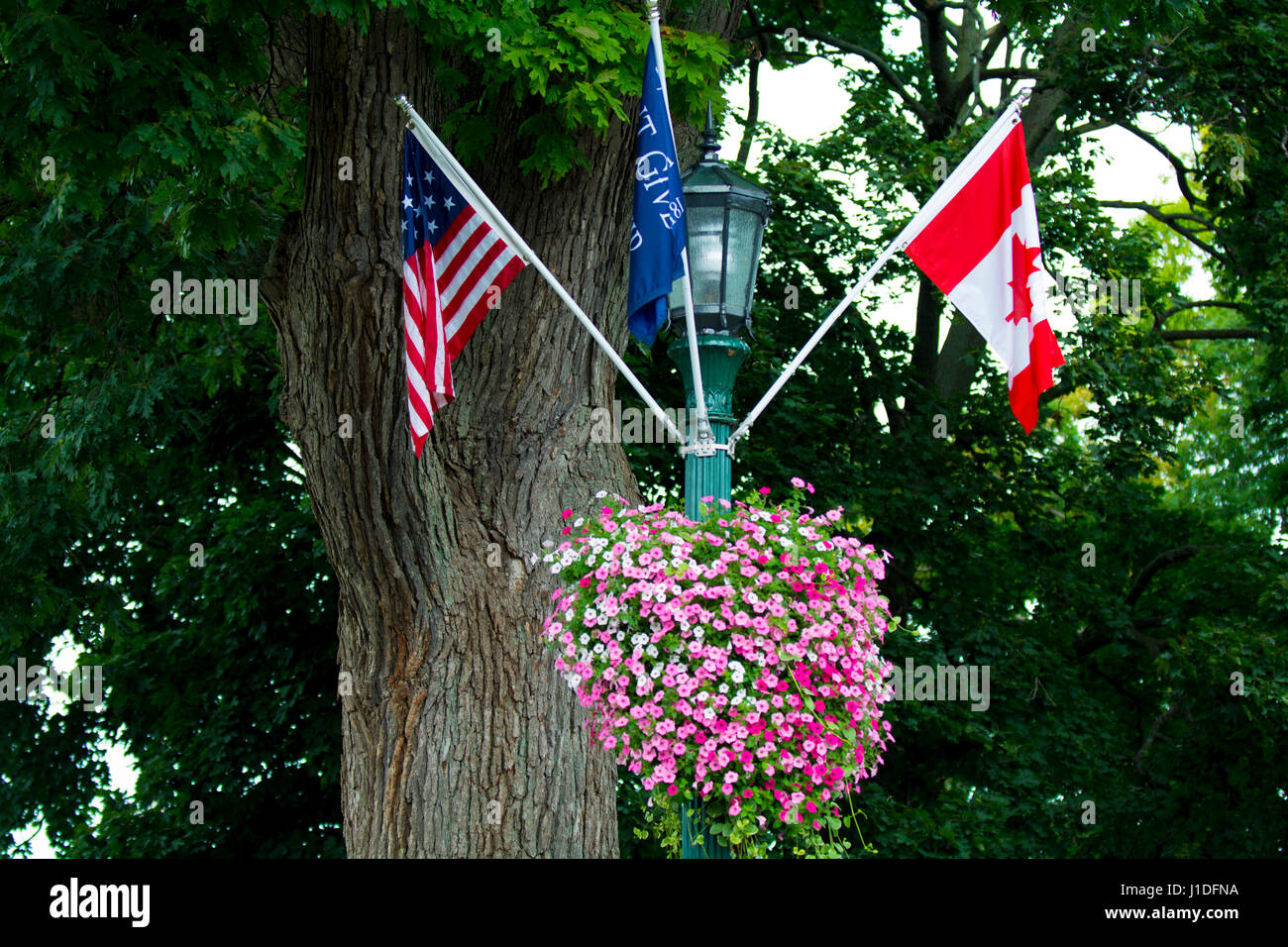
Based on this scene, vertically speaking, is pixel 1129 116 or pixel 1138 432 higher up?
pixel 1129 116

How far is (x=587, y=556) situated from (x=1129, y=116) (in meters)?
10.1

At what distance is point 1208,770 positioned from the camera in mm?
14461

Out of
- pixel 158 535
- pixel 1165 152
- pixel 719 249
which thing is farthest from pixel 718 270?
pixel 158 535

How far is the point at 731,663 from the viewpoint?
17.8ft

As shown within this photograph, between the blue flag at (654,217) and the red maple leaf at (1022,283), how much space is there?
1.78 m

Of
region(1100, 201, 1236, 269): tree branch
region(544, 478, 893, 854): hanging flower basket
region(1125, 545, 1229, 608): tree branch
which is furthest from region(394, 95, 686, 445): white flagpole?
region(1100, 201, 1236, 269): tree branch

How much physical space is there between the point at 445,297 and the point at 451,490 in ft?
3.62

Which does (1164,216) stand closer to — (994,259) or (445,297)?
(994,259)

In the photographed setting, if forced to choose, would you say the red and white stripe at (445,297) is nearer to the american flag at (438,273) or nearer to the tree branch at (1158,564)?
the american flag at (438,273)

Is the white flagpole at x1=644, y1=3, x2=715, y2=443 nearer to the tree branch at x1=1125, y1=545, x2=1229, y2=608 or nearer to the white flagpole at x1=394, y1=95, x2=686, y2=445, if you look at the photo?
the white flagpole at x1=394, y1=95, x2=686, y2=445

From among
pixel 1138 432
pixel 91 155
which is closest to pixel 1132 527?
pixel 1138 432

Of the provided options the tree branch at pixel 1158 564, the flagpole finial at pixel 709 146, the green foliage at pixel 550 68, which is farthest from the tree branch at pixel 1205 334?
the flagpole finial at pixel 709 146
